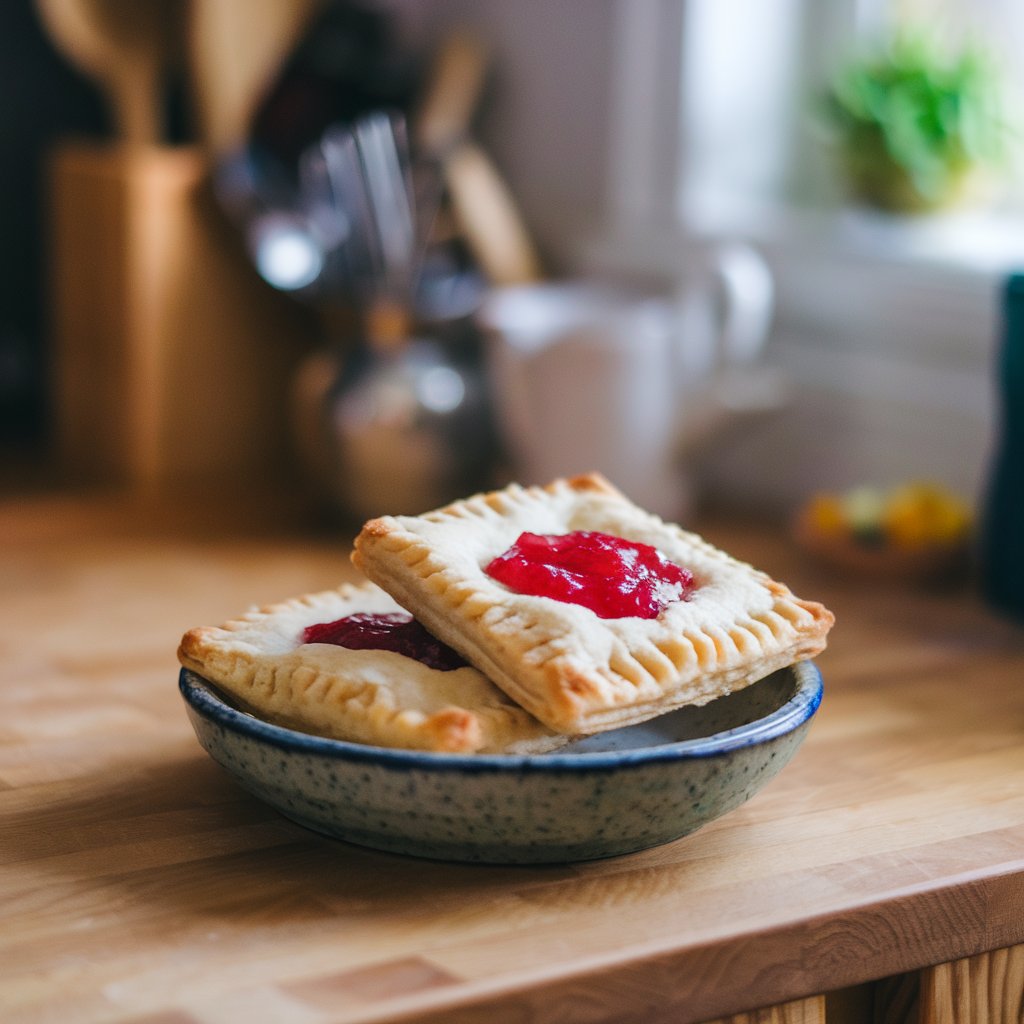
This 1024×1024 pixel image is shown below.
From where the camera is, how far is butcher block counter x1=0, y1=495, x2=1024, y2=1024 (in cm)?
63

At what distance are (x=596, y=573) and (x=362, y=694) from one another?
142mm

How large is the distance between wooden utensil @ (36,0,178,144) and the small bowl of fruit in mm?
920

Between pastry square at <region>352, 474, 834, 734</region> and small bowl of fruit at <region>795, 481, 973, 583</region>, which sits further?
small bowl of fruit at <region>795, 481, 973, 583</region>

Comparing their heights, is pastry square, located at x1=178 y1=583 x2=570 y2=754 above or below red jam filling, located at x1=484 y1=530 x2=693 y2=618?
below

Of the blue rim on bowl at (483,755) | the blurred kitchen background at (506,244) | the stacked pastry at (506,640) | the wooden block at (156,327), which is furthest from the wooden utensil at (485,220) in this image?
the blue rim on bowl at (483,755)

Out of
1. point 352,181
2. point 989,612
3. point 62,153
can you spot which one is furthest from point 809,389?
point 62,153

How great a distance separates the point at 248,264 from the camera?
178 cm

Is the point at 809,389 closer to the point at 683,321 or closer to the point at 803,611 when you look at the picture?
the point at 683,321

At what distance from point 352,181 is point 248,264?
0.91ft

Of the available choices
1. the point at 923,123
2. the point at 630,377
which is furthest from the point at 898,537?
the point at 923,123

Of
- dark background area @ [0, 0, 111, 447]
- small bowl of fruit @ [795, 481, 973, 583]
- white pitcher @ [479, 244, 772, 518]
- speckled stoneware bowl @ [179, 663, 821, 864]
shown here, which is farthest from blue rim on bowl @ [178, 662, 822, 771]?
dark background area @ [0, 0, 111, 447]

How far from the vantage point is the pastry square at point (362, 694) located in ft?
2.25

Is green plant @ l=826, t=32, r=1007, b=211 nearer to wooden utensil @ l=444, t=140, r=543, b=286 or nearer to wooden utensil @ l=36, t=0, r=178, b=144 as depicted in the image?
wooden utensil @ l=444, t=140, r=543, b=286

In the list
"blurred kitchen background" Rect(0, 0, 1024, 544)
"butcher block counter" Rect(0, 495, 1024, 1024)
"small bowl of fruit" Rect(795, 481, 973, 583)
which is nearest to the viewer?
"butcher block counter" Rect(0, 495, 1024, 1024)
